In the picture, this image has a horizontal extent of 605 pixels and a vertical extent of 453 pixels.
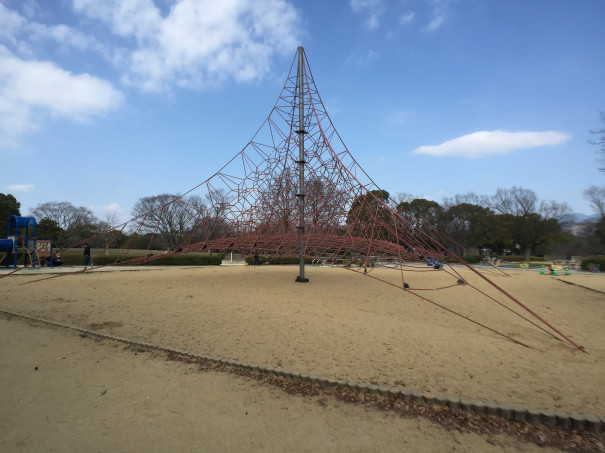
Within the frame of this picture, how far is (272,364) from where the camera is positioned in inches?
168

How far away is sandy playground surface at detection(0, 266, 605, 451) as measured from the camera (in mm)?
2752

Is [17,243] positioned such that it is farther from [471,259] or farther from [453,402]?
[471,259]

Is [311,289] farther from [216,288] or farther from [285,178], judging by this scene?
[285,178]

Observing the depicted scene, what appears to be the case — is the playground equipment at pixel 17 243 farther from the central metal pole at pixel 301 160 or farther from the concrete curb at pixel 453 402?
the concrete curb at pixel 453 402

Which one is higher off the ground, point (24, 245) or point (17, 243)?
point (17, 243)

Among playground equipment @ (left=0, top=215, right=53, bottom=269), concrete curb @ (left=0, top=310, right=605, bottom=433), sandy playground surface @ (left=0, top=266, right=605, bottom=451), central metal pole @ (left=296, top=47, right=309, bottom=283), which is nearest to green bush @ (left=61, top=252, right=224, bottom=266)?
playground equipment @ (left=0, top=215, right=53, bottom=269)

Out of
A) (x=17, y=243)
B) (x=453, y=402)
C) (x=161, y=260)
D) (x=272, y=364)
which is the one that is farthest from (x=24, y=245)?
(x=453, y=402)

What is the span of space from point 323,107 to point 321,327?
8.48 m

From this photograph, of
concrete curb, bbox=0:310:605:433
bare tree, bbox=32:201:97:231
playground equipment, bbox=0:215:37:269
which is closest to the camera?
concrete curb, bbox=0:310:605:433

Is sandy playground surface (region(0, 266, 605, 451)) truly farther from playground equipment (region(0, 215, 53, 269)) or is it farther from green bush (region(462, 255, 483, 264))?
green bush (region(462, 255, 483, 264))

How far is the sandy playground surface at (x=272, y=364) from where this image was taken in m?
2.75

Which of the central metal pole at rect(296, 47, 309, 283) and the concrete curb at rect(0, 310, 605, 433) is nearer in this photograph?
the concrete curb at rect(0, 310, 605, 433)

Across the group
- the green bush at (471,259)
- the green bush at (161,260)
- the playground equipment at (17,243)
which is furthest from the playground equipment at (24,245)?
the green bush at (471,259)

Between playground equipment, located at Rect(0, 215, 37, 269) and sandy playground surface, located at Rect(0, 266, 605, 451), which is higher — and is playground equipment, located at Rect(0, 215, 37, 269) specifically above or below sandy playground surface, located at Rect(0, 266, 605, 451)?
above
